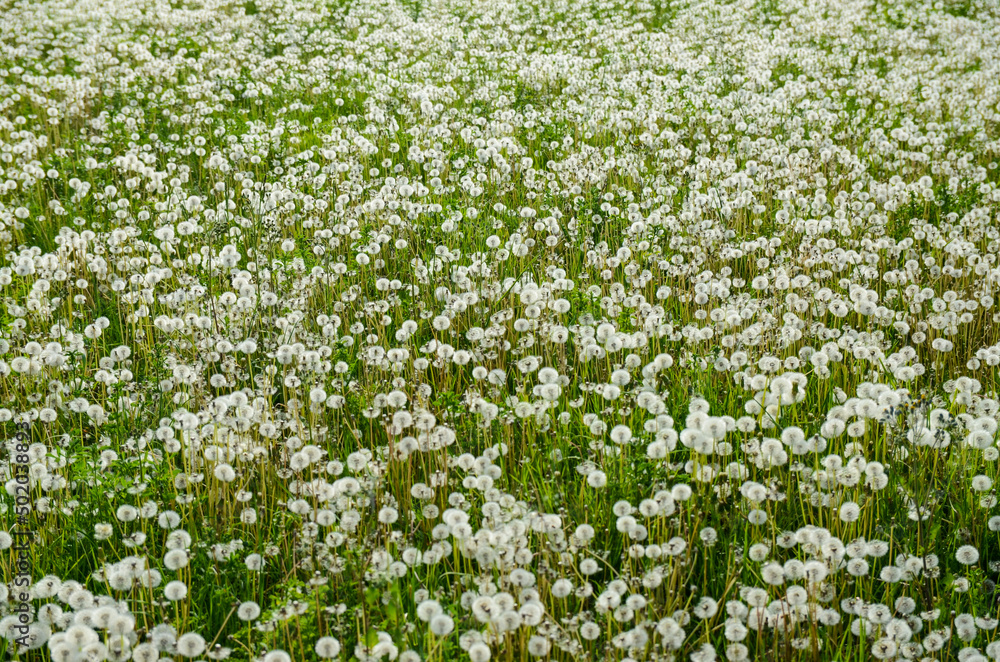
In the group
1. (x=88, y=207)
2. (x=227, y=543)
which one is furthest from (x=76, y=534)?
A: (x=88, y=207)

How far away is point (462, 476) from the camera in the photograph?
3.21 m

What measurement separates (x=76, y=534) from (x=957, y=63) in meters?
11.5

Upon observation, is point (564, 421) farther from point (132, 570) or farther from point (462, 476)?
point (132, 570)

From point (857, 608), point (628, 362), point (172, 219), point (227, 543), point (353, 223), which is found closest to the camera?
point (857, 608)

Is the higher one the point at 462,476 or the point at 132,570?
the point at 132,570

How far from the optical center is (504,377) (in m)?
3.47

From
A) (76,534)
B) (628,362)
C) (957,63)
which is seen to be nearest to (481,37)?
(957,63)

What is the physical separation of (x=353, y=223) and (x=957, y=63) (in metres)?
9.10

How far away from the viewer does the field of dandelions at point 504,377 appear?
2465 millimetres

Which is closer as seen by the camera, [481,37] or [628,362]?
[628,362]

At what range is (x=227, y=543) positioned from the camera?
111 inches

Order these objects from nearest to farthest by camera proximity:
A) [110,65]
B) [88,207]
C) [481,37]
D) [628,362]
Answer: [628,362] < [88,207] < [110,65] < [481,37]

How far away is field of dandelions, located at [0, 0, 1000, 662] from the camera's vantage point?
2465 mm

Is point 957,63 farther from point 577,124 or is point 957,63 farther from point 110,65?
point 110,65
